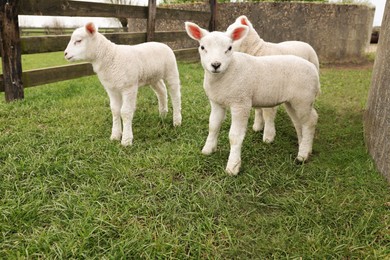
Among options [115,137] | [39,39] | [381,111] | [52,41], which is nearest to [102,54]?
[115,137]

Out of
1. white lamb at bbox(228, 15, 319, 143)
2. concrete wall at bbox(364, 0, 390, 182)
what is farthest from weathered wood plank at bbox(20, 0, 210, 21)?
concrete wall at bbox(364, 0, 390, 182)

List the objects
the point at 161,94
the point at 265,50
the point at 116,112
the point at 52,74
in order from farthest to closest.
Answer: the point at 52,74 → the point at 161,94 → the point at 265,50 → the point at 116,112

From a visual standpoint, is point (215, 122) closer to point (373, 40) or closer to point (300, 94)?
point (300, 94)

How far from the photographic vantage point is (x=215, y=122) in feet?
12.1

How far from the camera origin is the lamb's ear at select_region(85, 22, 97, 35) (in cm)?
363

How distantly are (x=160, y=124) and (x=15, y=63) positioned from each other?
2.68 metres

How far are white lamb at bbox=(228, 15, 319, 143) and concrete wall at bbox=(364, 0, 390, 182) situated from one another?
1036mm

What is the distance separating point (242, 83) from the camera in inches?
130

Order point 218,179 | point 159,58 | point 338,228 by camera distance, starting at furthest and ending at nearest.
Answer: point 159,58, point 218,179, point 338,228

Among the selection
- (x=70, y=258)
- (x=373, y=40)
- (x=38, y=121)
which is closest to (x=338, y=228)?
(x=70, y=258)

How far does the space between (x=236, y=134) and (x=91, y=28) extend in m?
2.01

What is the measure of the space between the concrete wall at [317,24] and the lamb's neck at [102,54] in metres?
7.88

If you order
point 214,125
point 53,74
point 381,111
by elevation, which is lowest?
point 53,74

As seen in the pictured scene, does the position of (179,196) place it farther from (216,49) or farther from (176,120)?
(176,120)
